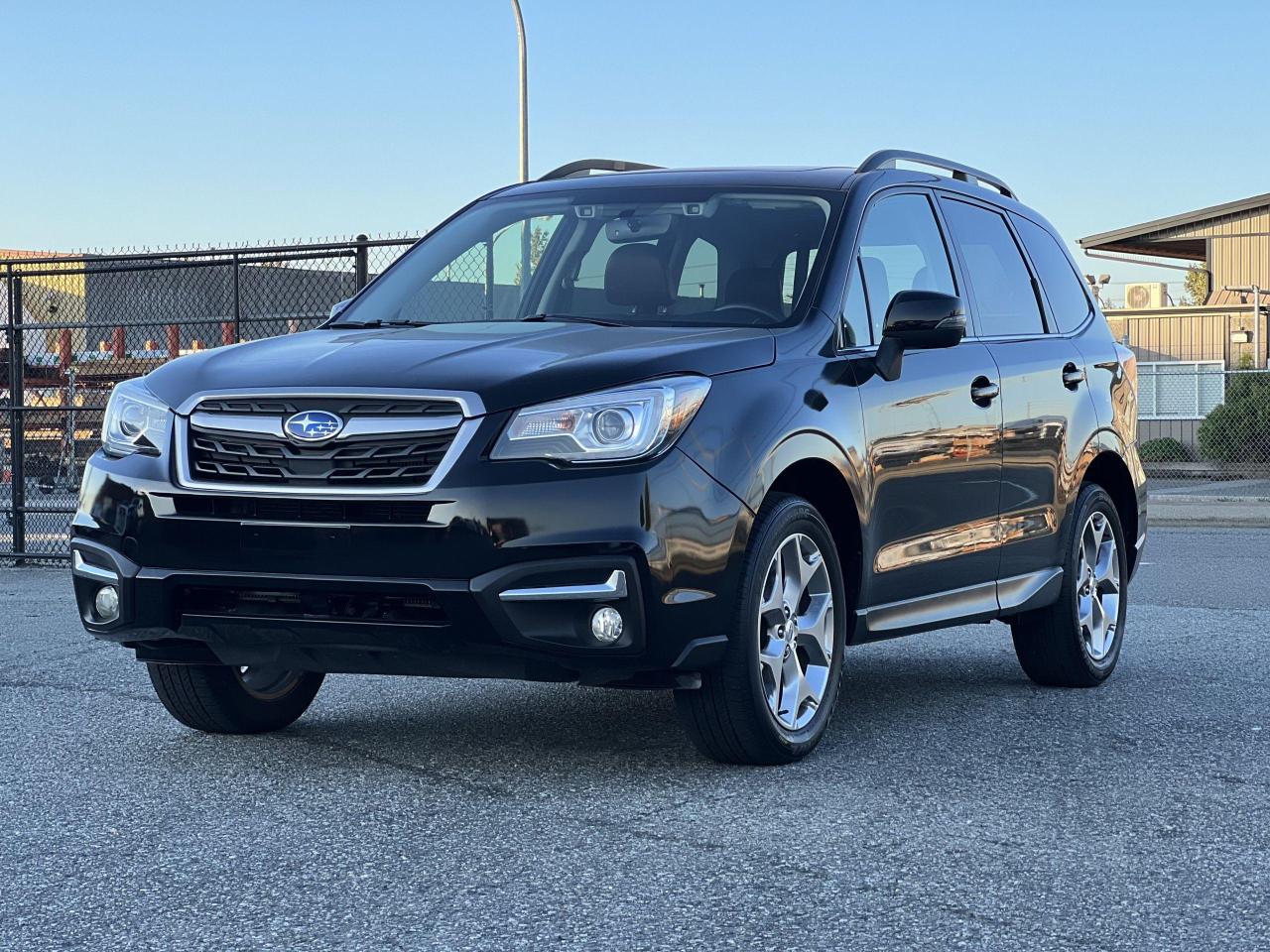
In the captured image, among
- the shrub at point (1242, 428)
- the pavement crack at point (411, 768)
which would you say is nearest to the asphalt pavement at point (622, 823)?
the pavement crack at point (411, 768)

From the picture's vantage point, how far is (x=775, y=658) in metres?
5.67

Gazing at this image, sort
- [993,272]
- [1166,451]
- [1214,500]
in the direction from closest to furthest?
1. [993,272]
2. [1214,500]
3. [1166,451]

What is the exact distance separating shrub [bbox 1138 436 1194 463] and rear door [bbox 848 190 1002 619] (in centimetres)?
3033

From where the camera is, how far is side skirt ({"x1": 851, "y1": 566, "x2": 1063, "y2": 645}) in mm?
6293

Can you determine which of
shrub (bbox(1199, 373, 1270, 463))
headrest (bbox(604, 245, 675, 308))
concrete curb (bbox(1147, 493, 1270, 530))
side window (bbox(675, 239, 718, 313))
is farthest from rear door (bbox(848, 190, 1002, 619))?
shrub (bbox(1199, 373, 1270, 463))

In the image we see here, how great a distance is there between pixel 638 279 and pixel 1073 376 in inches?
86.7

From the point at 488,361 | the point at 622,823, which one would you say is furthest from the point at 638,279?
the point at 622,823

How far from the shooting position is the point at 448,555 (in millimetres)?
5098

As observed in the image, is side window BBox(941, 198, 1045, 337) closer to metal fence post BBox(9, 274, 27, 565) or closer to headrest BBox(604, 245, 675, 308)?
headrest BBox(604, 245, 675, 308)

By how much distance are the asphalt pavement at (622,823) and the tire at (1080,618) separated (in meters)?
0.13

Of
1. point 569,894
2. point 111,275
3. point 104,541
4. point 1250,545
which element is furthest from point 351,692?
point 1250,545

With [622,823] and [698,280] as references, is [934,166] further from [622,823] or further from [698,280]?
[622,823]

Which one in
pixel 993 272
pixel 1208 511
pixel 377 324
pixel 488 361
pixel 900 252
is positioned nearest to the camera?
pixel 488 361

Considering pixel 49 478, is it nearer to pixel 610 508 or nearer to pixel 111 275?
pixel 111 275
